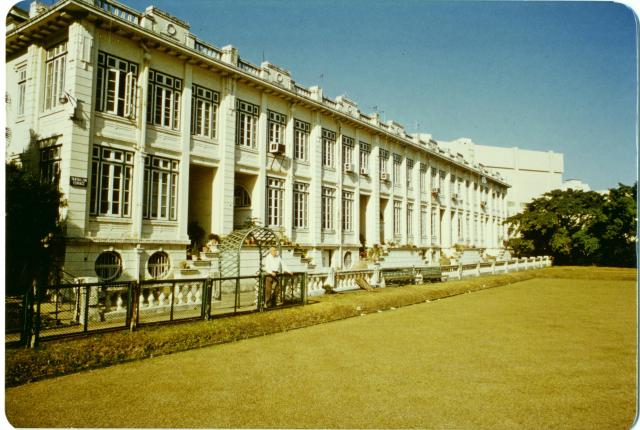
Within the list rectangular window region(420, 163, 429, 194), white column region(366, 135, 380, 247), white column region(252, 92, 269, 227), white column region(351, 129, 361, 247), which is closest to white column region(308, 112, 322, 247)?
white column region(252, 92, 269, 227)

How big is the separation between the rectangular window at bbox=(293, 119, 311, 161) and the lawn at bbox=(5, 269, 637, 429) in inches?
470

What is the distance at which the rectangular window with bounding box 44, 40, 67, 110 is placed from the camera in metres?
12.5

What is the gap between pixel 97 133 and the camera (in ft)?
41.2

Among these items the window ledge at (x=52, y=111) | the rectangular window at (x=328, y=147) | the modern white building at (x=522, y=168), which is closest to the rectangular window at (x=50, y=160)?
the window ledge at (x=52, y=111)

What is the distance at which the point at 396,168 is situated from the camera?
92.6ft

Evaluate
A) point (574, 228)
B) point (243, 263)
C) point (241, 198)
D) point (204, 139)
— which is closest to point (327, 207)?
point (241, 198)

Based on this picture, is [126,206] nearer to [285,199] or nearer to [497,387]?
[285,199]

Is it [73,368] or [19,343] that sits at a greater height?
[19,343]

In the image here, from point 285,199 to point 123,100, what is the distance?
7939mm

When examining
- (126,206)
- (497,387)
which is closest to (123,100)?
(126,206)

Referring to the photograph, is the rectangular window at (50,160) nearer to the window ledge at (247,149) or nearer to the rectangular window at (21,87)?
the rectangular window at (21,87)

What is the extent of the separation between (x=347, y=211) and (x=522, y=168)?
1364 inches

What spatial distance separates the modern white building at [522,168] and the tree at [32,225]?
143 feet

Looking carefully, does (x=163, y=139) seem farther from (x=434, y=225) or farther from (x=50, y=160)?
(x=434, y=225)
